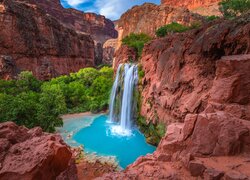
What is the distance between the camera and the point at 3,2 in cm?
2598

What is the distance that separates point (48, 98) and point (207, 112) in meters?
9.90

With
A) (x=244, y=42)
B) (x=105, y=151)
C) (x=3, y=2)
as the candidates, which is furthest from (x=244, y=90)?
(x=3, y=2)

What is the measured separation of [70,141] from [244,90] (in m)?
10.8

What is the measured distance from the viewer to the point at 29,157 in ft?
12.9

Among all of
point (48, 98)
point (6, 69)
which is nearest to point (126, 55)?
point (48, 98)

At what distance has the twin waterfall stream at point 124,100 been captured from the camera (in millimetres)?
15683

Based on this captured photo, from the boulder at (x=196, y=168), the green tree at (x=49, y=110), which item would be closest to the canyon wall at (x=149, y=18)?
the green tree at (x=49, y=110)

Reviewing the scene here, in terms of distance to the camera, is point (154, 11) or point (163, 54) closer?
point (163, 54)

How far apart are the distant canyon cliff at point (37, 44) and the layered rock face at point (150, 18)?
458 inches

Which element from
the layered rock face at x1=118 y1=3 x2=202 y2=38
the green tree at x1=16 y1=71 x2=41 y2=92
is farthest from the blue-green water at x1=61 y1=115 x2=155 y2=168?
the layered rock face at x1=118 y1=3 x2=202 y2=38

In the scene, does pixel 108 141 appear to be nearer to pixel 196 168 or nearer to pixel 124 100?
pixel 124 100

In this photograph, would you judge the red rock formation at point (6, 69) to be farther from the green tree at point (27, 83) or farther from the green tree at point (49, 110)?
the green tree at point (49, 110)

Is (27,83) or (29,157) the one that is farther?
(27,83)

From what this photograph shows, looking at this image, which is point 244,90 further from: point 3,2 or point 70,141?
point 3,2
